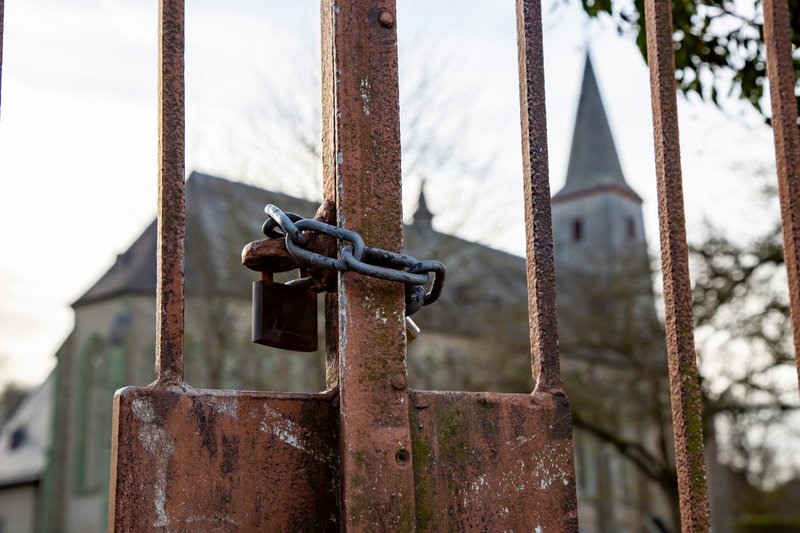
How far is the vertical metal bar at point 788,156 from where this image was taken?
179 centimetres

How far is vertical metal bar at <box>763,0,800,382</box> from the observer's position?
1789 mm

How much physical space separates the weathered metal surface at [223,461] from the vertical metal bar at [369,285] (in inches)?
2.6

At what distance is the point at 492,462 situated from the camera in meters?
1.43

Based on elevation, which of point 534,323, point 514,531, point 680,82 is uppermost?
point 680,82

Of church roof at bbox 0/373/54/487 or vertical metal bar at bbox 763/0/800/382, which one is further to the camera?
church roof at bbox 0/373/54/487

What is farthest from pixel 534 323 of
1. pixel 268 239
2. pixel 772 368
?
pixel 772 368

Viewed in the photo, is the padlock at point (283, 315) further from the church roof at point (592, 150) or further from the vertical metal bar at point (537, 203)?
the church roof at point (592, 150)

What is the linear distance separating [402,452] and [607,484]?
3526 centimetres

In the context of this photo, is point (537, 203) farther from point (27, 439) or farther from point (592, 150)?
point (592, 150)

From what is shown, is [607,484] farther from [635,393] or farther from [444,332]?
[635,393]

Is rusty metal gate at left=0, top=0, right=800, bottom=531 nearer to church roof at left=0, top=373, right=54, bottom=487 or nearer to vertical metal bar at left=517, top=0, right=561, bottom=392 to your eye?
vertical metal bar at left=517, top=0, right=561, bottom=392

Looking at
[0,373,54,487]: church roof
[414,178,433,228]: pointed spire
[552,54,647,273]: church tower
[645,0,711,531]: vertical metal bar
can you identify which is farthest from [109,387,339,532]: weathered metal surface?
[552,54,647,273]: church tower

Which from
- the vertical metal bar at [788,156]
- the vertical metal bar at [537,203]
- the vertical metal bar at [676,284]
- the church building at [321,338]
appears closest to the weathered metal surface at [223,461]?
the vertical metal bar at [537,203]

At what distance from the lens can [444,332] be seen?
3048cm
